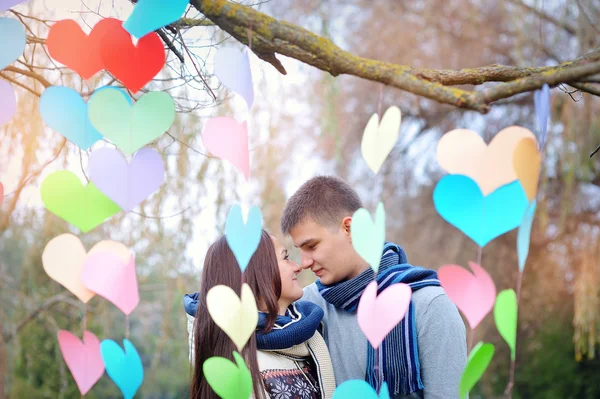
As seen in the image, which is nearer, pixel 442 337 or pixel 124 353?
→ pixel 124 353

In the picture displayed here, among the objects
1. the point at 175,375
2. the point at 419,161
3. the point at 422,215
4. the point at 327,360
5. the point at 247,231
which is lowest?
the point at 175,375

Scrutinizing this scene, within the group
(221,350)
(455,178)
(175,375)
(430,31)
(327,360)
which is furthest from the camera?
(175,375)

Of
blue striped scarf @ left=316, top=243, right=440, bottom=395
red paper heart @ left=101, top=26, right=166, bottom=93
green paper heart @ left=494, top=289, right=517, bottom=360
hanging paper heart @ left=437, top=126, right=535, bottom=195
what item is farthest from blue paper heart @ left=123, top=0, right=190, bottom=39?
blue striped scarf @ left=316, top=243, right=440, bottom=395

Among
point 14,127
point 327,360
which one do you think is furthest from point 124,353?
point 14,127

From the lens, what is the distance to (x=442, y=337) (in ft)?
4.83

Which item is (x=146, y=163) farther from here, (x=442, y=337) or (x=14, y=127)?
(x=14, y=127)

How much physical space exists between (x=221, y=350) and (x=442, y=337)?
1.72 ft

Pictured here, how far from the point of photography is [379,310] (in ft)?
3.62

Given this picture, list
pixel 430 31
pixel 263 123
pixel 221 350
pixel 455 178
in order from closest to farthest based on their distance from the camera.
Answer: pixel 455 178 < pixel 221 350 < pixel 263 123 < pixel 430 31

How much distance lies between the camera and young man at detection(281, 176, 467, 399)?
146 centimetres

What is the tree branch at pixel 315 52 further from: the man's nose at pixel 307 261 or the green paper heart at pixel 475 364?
the man's nose at pixel 307 261

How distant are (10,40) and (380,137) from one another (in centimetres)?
69

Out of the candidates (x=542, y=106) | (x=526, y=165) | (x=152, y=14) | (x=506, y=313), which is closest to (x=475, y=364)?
(x=506, y=313)

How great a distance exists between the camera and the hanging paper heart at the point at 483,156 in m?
1.03
